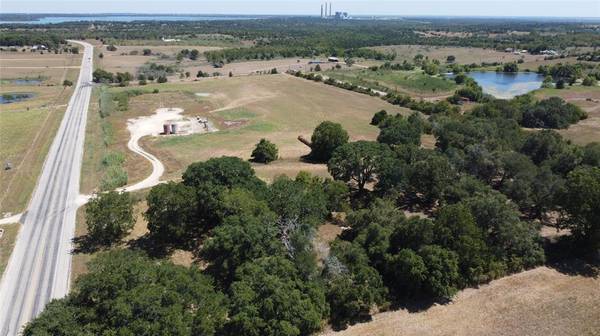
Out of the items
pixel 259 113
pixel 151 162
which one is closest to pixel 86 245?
pixel 151 162

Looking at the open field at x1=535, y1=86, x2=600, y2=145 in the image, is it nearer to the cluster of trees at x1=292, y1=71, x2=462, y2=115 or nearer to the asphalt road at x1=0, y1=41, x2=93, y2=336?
the cluster of trees at x1=292, y1=71, x2=462, y2=115

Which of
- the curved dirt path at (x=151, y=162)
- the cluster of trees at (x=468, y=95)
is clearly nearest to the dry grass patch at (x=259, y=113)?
the curved dirt path at (x=151, y=162)

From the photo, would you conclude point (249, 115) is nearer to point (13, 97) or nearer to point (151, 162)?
point (151, 162)

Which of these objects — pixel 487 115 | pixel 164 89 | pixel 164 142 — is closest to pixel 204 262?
pixel 164 142

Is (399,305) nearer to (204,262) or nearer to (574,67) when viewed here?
(204,262)

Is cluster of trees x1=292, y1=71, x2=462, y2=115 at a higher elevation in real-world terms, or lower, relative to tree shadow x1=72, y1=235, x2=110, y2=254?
higher

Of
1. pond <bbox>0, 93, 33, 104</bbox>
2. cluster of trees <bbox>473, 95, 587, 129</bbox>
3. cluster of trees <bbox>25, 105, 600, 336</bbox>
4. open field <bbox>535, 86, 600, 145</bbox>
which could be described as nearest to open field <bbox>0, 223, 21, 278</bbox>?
cluster of trees <bbox>25, 105, 600, 336</bbox>

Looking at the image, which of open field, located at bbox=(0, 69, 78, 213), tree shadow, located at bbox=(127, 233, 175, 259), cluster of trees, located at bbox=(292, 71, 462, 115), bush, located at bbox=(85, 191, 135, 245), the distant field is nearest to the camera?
tree shadow, located at bbox=(127, 233, 175, 259)
